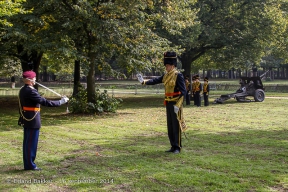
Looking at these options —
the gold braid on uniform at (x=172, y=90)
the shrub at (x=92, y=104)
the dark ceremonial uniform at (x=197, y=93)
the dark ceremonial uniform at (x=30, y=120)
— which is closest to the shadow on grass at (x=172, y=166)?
the dark ceremonial uniform at (x=30, y=120)

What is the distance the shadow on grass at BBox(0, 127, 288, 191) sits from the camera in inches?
272

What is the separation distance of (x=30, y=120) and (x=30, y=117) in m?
0.06

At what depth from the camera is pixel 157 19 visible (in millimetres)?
20453

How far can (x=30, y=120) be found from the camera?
8.04m

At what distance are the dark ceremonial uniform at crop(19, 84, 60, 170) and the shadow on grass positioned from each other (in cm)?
32

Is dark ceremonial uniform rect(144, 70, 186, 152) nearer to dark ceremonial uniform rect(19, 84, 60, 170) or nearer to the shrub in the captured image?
dark ceremonial uniform rect(19, 84, 60, 170)

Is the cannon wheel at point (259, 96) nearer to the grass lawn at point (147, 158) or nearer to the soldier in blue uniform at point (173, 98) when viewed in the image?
the grass lawn at point (147, 158)

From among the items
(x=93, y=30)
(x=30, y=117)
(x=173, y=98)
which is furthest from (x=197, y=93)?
(x=30, y=117)

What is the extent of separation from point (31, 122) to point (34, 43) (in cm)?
950

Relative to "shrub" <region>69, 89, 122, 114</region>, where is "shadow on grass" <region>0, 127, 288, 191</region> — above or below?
below

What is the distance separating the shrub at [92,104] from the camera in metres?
18.9

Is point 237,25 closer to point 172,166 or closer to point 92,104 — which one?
point 92,104

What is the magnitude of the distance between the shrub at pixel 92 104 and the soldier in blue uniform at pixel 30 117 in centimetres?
1074

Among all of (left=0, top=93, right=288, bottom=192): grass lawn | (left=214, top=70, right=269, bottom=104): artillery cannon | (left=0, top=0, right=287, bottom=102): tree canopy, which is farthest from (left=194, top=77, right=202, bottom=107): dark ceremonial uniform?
(left=0, top=93, right=288, bottom=192): grass lawn
